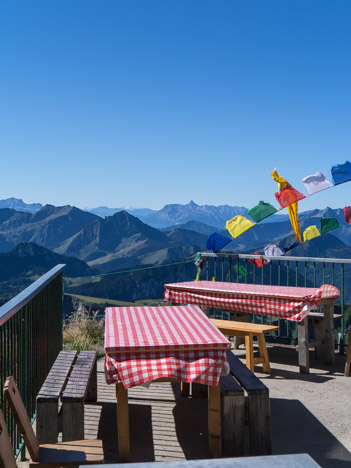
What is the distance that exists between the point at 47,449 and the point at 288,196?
5.83 metres

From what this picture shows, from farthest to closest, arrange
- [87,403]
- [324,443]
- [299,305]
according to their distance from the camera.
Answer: [299,305] < [87,403] < [324,443]

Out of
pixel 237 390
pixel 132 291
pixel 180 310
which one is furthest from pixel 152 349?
pixel 132 291

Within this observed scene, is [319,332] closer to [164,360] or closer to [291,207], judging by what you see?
[291,207]

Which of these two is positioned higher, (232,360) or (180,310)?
(180,310)

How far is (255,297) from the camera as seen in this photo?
6.20 meters

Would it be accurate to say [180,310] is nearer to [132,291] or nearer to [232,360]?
[232,360]

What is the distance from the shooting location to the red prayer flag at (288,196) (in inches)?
319

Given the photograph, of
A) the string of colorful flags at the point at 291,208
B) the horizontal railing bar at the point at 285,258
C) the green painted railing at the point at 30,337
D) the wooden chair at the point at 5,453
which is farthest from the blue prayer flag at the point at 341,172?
the wooden chair at the point at 5,453

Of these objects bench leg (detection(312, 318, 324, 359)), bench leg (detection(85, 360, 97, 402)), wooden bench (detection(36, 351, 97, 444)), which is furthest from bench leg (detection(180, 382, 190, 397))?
bench leg (detection(312, 318, 324, 359))

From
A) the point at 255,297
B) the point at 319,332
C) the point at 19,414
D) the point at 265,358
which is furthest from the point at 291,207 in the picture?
the point at 19,414

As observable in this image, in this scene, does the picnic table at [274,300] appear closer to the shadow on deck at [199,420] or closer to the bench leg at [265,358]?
the bench leg at [265,358]

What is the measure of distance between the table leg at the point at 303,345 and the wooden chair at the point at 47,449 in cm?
345

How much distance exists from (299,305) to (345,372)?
950mm

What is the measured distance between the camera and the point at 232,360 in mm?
4684
